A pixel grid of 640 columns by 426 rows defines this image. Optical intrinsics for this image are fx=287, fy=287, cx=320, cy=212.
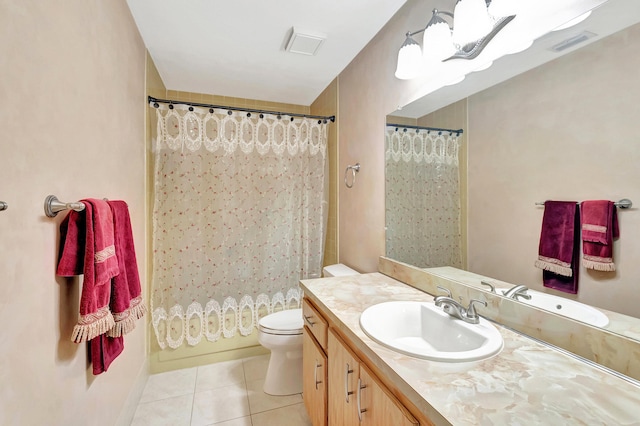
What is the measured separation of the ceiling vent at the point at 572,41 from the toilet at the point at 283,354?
184 cm

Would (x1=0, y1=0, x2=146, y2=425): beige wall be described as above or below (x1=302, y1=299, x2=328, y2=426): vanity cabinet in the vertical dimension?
above

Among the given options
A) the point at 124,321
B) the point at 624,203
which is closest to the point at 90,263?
the point at 124,321

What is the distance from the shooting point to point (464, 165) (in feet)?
4.19

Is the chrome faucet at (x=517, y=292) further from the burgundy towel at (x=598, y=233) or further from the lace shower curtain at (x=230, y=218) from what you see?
the lace shower curtain at (x=230, y=218)

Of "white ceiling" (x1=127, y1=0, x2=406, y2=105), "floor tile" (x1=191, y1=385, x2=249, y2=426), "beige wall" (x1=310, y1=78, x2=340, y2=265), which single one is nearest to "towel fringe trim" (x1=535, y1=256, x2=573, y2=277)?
"white ceiling" (x1=127, y1=0, x2=406, y2=105)

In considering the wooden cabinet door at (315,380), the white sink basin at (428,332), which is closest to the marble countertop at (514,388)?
the white sink basin at (428,332)

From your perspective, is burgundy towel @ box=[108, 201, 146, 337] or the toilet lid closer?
burgundy towel @ box=[108, 201, 146, 337]

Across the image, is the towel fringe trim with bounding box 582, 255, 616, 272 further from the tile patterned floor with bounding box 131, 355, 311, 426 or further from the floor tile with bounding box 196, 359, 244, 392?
the floor tile with bounding box 196, 359, 244, 392

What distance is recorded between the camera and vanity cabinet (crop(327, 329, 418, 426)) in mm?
801

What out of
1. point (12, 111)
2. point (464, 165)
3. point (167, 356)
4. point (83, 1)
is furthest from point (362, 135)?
point (167, 356)

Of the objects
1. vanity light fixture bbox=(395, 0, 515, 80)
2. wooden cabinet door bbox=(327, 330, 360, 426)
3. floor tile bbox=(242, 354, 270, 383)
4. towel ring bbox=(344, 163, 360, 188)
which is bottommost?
floor tile bbox=(242, 354, 270, 383)

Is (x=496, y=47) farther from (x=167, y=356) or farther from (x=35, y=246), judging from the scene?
(x=167, y=356)

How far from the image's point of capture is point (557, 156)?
3.03 feet

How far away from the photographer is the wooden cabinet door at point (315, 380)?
4.29 feet
